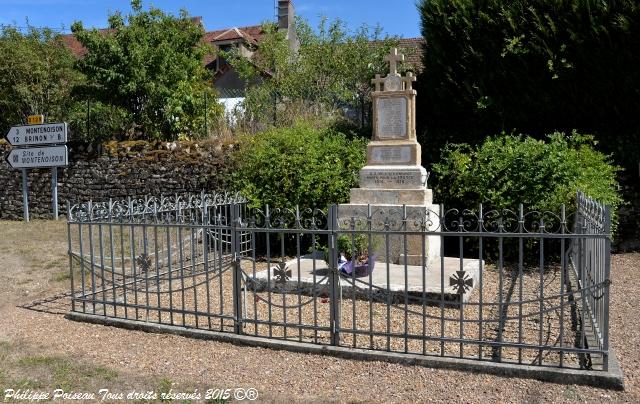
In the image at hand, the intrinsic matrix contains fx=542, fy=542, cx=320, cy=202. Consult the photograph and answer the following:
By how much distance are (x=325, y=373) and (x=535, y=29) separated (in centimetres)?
815

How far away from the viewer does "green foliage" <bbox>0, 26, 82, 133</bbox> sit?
632 inches

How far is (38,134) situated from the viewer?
40.2 ft

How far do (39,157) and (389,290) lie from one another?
35.3 feet

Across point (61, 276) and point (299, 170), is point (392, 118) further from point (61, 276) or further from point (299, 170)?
point (61, 276)

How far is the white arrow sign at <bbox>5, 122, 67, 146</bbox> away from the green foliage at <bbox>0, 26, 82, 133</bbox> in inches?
170

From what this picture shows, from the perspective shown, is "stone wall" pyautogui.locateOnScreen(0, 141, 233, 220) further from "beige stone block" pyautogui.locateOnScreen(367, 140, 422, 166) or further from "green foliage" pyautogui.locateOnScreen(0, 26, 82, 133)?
"beige stone block" pyautogui.locateOnScreen(367, 140, 422, 166)

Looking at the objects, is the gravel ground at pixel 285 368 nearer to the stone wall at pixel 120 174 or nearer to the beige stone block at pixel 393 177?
the beige stone block at pixel 393 177

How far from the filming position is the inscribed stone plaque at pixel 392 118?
26.2ft

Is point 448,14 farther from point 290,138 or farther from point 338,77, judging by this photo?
point 338,77

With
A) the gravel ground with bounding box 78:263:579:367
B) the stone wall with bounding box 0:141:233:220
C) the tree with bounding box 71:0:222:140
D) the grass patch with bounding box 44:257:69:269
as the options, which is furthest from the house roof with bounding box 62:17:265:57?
the gravel ground with bounding box 78:263:579:367

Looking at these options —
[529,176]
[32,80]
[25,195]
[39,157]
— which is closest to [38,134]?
[39,157]

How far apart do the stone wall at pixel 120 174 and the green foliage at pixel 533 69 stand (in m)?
4.54

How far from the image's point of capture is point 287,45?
71.5 ft

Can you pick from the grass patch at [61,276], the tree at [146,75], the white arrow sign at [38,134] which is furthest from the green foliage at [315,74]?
the grass patch at [61,276]
